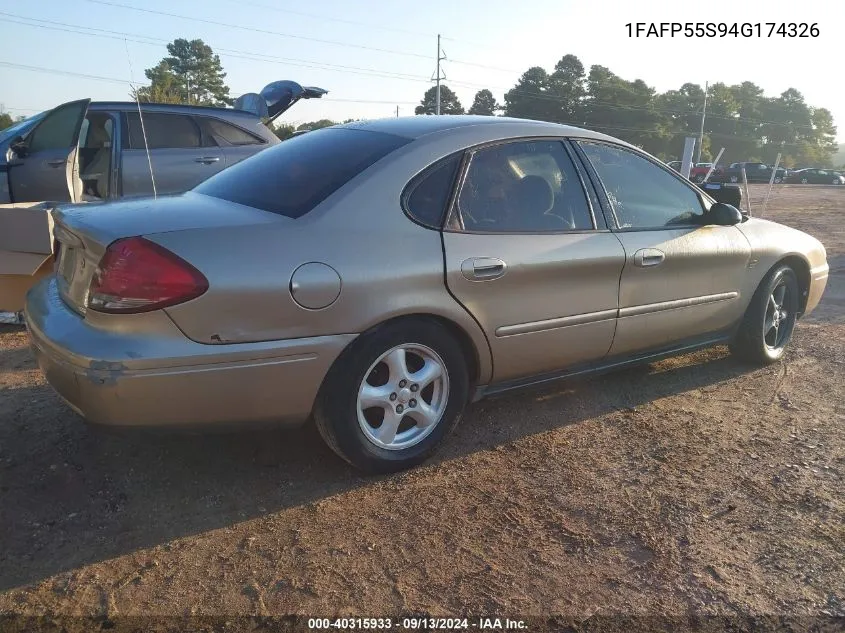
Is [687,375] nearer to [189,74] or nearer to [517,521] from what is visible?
[517,521]

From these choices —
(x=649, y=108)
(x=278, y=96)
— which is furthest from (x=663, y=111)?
(x=278, y=96)

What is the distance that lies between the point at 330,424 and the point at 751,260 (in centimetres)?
292

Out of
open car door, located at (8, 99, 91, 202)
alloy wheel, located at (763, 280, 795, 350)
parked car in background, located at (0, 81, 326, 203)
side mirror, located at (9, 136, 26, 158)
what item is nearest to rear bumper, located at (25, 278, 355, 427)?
alloy wheel, located at (763, 280, 795, 350)

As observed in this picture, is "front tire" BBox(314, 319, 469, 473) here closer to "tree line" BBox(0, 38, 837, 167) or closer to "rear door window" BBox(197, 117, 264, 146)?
"rear door window" BBox(197, 117, 264, 146)

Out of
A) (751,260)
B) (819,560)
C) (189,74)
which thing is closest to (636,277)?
(751,260)

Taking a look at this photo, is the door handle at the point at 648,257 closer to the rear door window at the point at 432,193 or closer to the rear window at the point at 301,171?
the rear door window at the point at 432,193

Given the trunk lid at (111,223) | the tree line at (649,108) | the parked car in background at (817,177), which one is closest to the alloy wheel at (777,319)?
the trunk lid at (111,223)

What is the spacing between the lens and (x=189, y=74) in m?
63.5

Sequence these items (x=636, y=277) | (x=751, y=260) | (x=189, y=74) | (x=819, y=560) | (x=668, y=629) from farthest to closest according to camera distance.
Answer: (x=189, y=74) < (x=751, y=260) < (x=636, y=277) < (x=819, y=560) < (x=668, y=629)

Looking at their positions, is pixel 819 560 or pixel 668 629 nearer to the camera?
pixel 668 629

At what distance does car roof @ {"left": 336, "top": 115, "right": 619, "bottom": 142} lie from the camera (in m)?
3.32

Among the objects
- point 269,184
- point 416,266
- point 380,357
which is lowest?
point 380,357

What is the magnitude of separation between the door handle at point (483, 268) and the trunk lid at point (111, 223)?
818 millimetres

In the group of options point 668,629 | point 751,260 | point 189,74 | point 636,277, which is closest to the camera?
point 668,629
